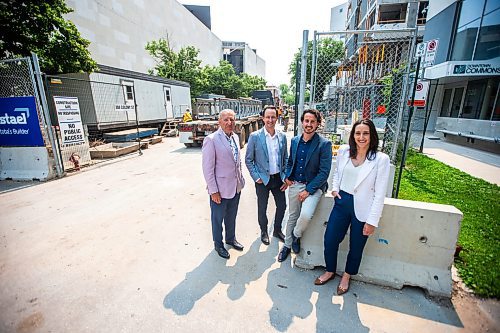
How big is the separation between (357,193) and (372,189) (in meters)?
0.13

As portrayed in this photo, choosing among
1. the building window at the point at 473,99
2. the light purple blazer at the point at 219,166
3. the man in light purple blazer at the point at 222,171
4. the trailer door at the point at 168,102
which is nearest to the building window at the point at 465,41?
the building window at the point at 473,99

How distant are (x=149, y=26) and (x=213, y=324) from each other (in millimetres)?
30983

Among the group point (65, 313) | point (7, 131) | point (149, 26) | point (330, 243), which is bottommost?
point (65, 313)

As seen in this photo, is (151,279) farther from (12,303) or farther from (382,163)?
(382,163)

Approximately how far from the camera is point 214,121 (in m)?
11.2

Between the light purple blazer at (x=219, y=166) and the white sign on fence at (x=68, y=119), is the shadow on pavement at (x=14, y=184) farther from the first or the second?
the light purple blazer at (x=219, y=166)

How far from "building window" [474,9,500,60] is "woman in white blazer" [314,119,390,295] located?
44.8 feet

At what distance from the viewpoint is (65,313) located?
225 centimetres

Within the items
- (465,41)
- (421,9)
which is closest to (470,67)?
(465,41)

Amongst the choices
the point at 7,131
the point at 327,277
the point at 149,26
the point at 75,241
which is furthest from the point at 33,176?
the point at 149,26

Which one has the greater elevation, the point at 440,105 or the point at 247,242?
the point at 440,105

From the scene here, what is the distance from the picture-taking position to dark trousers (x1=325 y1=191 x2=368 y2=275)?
7.61 ft

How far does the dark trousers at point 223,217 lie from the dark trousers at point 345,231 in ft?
4.18

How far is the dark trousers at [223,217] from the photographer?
9.91ft
